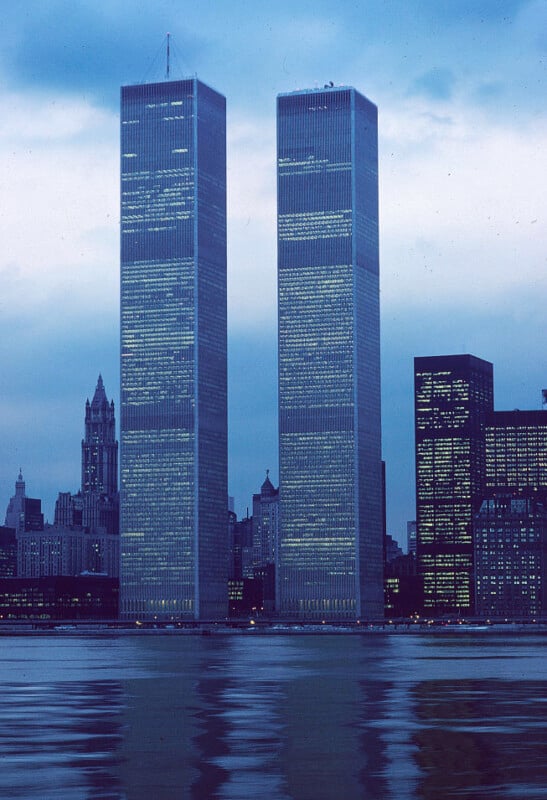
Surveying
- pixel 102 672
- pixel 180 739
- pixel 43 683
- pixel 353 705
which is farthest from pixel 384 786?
pixel 102 672

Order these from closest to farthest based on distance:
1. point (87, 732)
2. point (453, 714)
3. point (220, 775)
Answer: point (220, 775) < point (87, 732) < point (453, 714)

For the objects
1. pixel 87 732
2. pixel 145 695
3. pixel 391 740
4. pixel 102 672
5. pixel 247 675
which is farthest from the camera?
pixel 102 672

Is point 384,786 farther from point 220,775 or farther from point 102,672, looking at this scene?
point 102,672

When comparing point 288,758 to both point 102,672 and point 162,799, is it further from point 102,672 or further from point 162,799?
point 102,672

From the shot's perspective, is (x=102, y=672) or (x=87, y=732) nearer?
(x=87, y=732)

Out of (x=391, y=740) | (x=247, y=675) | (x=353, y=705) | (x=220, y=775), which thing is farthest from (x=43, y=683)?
(x=220, y=775)

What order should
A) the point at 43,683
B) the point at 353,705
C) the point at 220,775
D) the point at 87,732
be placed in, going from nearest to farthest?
the point at 220,775, the point at 87,732, the point at 353,705, the point at 43,683
